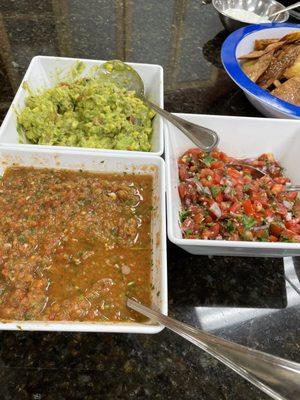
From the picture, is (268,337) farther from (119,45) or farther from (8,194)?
(119,45)

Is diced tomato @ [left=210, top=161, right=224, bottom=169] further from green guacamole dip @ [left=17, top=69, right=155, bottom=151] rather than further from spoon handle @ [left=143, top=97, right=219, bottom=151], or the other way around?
green guacamole dip @ [left=17, top=69, right=155, bottom=151]

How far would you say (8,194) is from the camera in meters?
1.41

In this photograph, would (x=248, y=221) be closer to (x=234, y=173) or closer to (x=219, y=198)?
(x=219, y=198)

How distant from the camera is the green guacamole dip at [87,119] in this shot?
5.41ft

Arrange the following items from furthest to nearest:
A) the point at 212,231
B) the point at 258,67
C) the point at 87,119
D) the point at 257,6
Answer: the point at 257,6, the point at 258,67, the point at 87,119, the point at 212,231

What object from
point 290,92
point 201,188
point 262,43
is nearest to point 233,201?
point 201,188

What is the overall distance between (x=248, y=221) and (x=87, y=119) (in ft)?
3.01

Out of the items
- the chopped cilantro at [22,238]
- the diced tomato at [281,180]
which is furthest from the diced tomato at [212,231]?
the chopped cilantro at [22,238]

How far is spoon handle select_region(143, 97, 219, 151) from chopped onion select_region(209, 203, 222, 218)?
0.84ft

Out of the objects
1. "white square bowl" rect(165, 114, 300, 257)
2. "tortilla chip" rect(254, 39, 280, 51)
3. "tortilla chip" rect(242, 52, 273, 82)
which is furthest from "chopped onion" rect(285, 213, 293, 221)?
"tortilla chip" rect(254, 39, 280, 51)

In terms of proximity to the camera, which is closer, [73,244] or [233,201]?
[73,244]

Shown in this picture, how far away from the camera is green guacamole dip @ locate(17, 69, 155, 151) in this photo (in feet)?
5.41

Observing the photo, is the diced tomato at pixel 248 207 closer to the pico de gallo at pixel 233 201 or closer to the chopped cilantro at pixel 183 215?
the pico de gallo at pixel 233 201

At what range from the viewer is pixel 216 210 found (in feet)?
4.63
